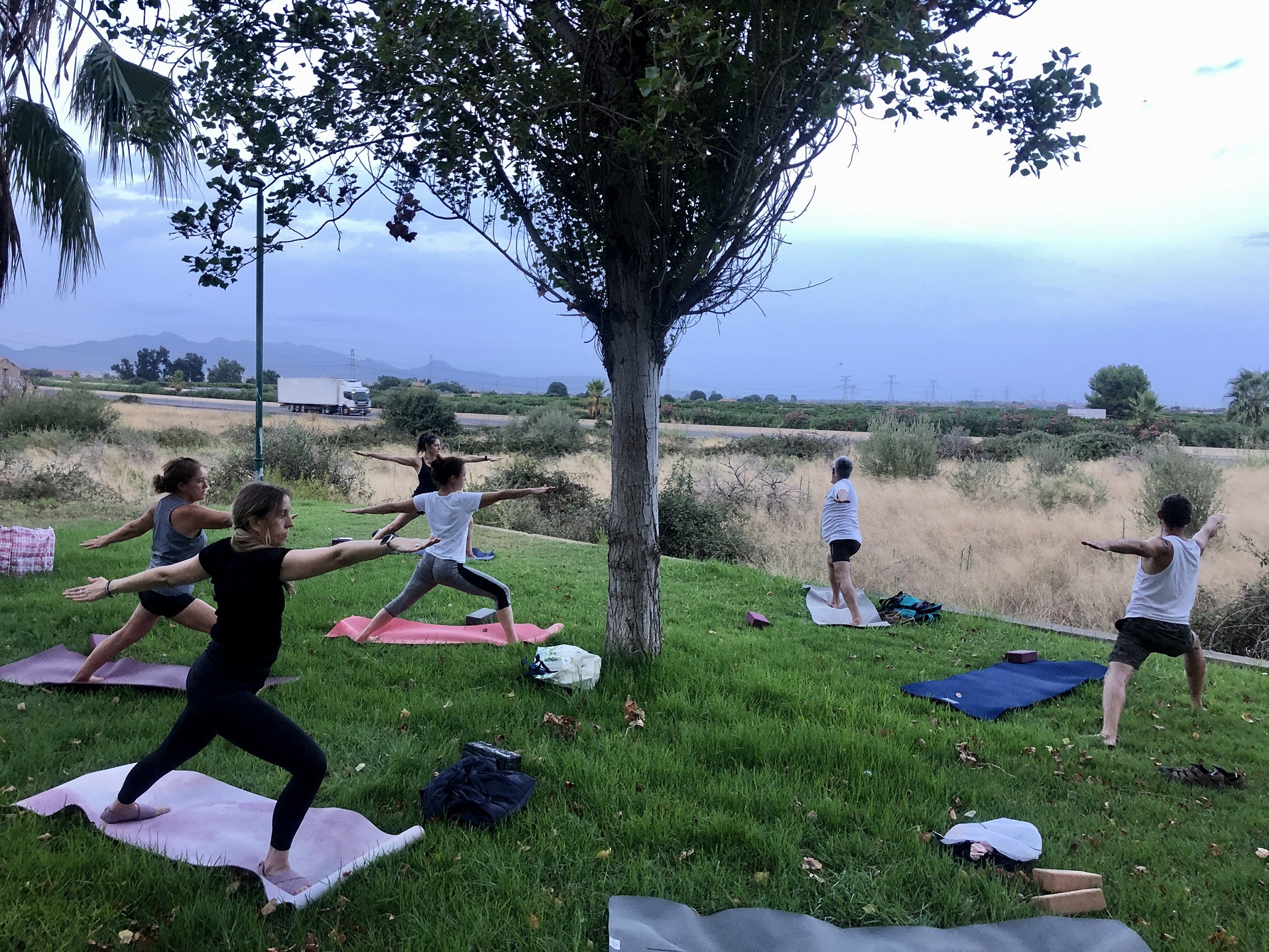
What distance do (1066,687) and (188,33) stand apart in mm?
8301

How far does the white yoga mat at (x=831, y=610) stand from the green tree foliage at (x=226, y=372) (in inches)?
4297

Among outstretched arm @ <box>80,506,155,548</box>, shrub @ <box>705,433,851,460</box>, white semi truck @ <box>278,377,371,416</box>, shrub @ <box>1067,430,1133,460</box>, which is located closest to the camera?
outstretched arm @ <box>80,506,155,548</box>

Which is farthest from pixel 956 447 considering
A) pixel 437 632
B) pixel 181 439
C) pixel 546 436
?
pixel 181 439

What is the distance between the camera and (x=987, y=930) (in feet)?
10.7

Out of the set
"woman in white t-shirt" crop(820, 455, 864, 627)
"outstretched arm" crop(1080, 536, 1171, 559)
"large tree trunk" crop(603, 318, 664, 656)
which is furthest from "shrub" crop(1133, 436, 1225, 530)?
"large tree trunk" crop(603, 318, 664, 656)

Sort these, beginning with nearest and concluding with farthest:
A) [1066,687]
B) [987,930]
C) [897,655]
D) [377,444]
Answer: [987,930], [1066,687], [897,655], [377,444]

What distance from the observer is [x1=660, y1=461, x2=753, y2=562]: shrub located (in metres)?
14.2

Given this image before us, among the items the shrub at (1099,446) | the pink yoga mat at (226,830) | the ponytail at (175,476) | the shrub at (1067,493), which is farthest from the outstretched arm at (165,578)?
the shrub at (1099,446)

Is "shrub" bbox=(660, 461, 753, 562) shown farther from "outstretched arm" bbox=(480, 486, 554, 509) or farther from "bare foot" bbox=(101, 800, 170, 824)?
"bare foot" bbox=(101, 800, 170, 824)

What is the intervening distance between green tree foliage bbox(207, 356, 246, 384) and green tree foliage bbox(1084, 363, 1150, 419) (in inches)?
3863

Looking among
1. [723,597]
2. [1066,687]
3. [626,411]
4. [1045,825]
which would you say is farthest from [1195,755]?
[723,597]

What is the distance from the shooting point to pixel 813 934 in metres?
3.19

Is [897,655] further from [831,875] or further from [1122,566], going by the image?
[1122,566]

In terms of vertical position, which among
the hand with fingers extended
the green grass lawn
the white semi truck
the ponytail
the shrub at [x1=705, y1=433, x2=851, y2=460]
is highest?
the white semi truck
